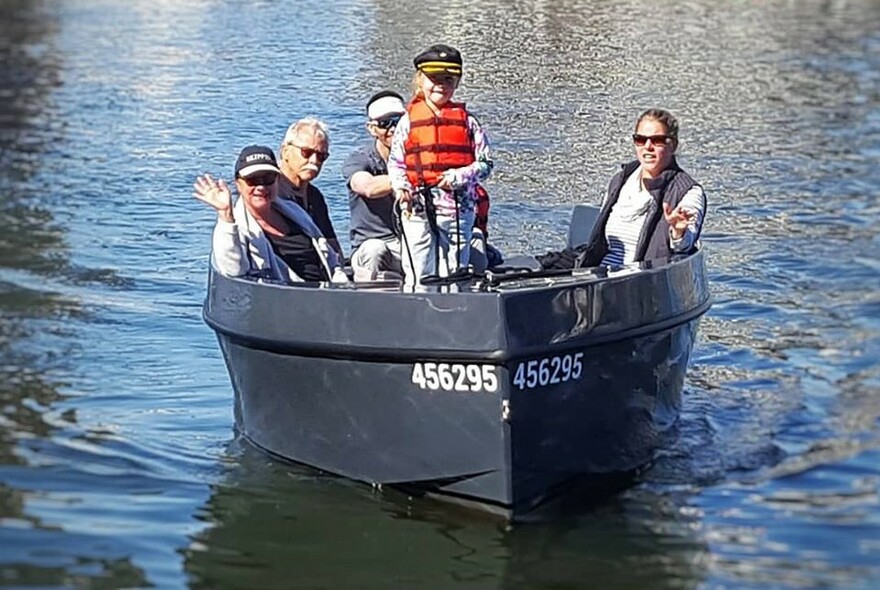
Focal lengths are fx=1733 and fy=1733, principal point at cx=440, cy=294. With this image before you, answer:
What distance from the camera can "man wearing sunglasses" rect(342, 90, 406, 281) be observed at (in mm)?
8477

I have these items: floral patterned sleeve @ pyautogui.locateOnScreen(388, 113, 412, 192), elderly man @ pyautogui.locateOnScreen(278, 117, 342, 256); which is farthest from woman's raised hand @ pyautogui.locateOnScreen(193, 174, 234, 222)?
floral patterned sleeve @ pyautogui.locateOnScreen(388, 113, 412, 192)

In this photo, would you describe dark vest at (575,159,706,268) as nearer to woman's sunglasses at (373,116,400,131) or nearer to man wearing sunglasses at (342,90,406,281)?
man wearing sunglasses at (342,90,406,281)

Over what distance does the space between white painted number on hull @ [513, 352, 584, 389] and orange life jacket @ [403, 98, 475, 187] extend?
1150 millimetres

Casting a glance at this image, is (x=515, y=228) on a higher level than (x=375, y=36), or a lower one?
lower

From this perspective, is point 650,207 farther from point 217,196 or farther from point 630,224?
point 217,196

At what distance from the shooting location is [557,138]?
16547 millimetres

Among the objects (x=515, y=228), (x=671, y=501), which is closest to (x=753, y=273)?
(x=515, y=228)

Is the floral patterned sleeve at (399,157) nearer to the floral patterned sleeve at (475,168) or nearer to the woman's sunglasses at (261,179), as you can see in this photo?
the floral patterned sleeve at (475,168)

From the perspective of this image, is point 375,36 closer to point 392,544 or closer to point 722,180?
point 722,180

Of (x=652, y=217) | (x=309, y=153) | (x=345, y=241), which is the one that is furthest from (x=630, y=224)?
(x=345, y=241)

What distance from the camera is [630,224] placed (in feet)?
28.5

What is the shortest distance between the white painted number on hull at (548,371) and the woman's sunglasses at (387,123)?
6.63ft

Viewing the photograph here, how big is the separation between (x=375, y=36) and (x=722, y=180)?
4.93 metres

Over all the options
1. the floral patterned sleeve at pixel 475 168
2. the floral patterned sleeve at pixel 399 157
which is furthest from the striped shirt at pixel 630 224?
the floral patterned sleeve at pixel 399 157
